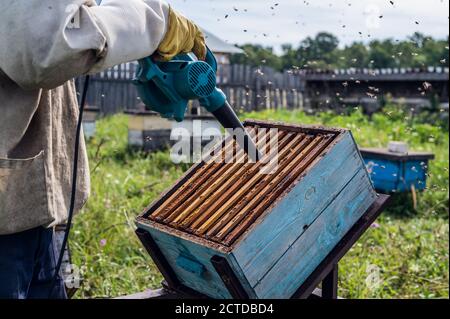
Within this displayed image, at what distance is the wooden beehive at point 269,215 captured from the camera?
162cm

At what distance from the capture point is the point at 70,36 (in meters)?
1.34

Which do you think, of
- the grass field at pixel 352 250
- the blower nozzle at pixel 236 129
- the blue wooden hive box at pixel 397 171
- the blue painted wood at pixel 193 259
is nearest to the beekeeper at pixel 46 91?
the blower nozzle at pixel 236 129

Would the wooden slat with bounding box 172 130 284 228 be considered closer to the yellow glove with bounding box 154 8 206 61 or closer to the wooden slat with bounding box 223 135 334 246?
the wooden slat with bounding box 223 135 334 246

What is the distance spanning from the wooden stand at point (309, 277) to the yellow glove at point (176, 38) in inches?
22.0

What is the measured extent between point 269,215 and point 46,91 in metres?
0.71

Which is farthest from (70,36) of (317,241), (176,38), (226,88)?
(226,88)

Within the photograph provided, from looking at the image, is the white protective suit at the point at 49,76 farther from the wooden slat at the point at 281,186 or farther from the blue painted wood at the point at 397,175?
the blue painted wood at the point at 397,175

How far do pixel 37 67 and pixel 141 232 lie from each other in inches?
28.7

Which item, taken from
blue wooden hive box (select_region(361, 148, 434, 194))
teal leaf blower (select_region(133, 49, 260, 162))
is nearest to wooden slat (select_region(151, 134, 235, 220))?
teal leaf blower (select_region(133, 49, 260, 162))

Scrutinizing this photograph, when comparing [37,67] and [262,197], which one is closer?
[37,67]
